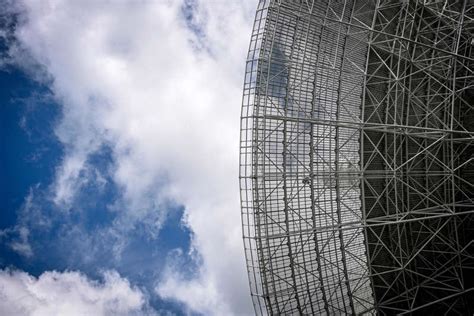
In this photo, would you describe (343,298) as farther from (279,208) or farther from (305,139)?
(305,139)

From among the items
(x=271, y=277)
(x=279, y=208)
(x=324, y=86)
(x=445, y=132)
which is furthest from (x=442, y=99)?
(x=271, y=277)

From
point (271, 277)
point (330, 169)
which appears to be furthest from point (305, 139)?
point (271, 277)

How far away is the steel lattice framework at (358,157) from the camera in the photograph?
66.8 feet

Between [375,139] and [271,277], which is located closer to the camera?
[271,277]

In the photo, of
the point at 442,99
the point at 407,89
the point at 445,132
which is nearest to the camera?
the point at 445,132

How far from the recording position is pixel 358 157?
2175cm

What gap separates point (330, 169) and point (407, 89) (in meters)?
6.07

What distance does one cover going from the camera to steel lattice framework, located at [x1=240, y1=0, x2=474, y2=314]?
66.8 feet

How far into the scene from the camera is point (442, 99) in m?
23.1

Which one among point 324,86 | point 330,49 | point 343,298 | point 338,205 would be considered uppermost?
point 330,49

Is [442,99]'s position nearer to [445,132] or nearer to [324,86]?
[445,132]

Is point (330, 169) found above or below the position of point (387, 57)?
below

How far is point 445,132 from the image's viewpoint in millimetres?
19688

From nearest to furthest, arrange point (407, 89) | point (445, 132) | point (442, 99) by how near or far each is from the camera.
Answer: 1. point (445, 132)
2. point (407, 89)
3. point (442, 99)
